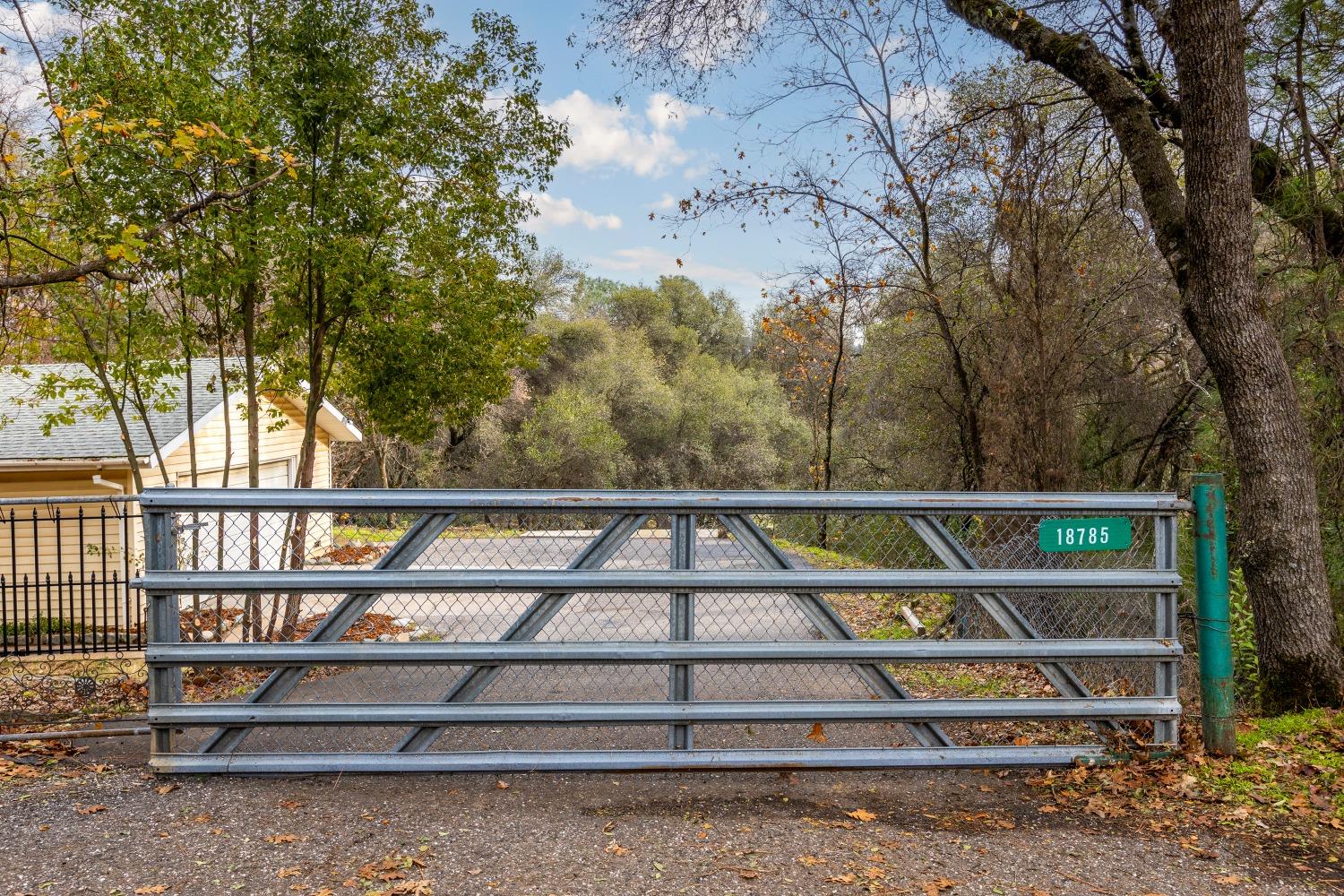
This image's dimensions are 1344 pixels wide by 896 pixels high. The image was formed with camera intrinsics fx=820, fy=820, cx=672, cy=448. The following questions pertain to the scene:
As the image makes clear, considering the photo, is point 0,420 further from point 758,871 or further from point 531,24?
point 758,871

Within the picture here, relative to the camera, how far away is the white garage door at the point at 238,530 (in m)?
8.41

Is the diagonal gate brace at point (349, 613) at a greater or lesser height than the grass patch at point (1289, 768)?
greater

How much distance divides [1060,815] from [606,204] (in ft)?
98.1

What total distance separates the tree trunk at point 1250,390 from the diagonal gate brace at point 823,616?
2.18m

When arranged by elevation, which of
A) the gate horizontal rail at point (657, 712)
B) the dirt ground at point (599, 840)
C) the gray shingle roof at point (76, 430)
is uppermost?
the gray shingle roof at point (76, 430)

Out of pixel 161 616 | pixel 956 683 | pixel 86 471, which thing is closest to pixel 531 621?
pixel 161 616

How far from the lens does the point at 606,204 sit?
31.1 m

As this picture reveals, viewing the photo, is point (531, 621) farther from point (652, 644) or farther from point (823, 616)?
point (823, 616)

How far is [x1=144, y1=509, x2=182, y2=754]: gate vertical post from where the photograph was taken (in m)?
3.77

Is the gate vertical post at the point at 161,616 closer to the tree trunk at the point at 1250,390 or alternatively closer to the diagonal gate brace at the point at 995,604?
the diagonal gate brace at the point at 995,604

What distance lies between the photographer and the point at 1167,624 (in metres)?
3.99

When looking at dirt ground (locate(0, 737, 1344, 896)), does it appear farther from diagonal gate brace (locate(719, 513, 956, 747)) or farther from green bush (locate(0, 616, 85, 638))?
green bush (locate(0, 616, 85, 638))

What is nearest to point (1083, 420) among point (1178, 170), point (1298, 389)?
point (1178, 170)

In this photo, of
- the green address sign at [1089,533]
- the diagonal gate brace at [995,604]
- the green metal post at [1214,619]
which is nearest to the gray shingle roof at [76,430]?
the diagonal gate brace at [995,604]
